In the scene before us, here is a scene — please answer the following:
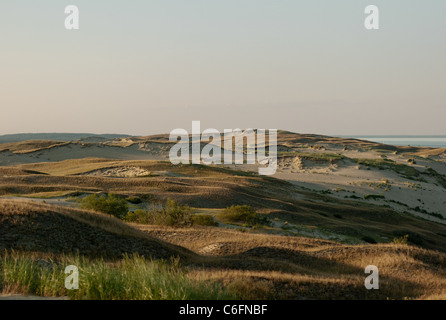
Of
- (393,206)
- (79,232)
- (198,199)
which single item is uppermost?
(79,232)

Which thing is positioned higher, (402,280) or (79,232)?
(79,232)

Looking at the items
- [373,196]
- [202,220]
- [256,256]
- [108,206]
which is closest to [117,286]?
[256,256]

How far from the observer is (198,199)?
38062 mm

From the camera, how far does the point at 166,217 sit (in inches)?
1092

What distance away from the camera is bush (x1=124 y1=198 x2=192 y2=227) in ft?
90.3

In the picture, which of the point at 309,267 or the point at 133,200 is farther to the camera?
the point at 133,200

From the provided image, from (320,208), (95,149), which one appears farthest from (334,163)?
(95,149)

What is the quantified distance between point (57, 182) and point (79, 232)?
95.3ft

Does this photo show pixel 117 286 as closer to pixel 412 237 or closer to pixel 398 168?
pixel 412 237

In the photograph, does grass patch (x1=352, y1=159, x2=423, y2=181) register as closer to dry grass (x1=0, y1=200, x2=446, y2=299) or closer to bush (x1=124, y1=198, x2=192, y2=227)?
bush (x1=124, y1=198, x2=192, y2=227)

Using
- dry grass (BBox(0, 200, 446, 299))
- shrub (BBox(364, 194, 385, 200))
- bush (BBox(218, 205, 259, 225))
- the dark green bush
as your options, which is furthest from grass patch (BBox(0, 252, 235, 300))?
shrub (BBox(364, 194, 385, 200))

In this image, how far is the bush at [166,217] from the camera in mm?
27531
